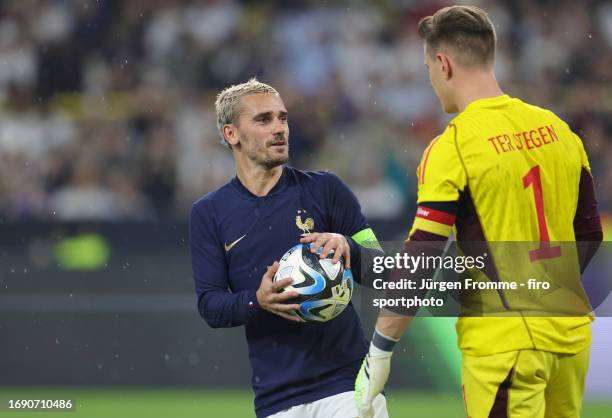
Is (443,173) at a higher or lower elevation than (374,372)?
higher

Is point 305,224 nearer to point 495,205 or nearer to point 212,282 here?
point 212,282

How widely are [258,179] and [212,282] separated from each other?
56 cm

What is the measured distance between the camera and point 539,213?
3.84 metres

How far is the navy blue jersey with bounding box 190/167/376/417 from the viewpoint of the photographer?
4.89 metres

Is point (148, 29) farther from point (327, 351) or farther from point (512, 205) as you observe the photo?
point (512, 205)

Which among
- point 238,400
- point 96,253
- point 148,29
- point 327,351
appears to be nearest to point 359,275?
point 327,351

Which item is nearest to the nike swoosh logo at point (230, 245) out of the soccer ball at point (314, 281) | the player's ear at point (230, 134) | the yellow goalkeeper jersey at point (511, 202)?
the soccer ball at point (314, 281)

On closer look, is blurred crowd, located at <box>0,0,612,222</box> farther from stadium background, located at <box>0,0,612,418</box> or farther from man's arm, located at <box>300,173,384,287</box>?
man's arm, located at <box>300,173,384,287</box>

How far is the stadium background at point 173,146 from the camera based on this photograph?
922 centimetres

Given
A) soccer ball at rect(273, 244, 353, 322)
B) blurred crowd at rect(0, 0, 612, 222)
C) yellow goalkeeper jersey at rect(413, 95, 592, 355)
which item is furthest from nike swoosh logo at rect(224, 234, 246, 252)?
blurred crowd at rect(0, 0, 612, 222)

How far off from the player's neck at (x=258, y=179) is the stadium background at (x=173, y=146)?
3.46 metres

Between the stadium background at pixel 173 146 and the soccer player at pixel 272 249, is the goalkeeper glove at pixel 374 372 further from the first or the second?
the stadium background at pixel 173 146

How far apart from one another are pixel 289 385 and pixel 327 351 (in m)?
0.23

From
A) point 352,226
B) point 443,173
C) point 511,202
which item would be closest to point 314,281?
point 352,226
